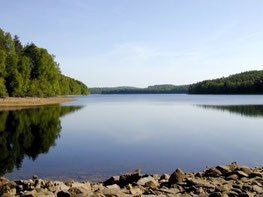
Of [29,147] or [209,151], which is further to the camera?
[29,147]

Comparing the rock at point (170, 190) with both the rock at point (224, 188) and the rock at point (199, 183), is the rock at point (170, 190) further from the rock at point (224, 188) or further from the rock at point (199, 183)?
the rock at point (224, 188)

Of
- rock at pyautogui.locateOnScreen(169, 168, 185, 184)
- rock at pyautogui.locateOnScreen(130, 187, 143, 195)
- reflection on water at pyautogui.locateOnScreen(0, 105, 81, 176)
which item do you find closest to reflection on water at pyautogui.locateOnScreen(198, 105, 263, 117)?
reflection on water at pyautogui.locateOnScreen(0, 105, 81, 176)

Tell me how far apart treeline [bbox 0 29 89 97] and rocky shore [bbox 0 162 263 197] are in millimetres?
65799

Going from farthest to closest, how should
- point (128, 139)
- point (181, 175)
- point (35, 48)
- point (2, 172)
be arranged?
point (35, 48)
point (128, 139)
point (2, 172)
point (181, 175)

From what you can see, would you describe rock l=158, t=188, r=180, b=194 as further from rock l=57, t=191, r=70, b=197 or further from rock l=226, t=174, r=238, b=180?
rock l=57, t=191, r=70, b=197

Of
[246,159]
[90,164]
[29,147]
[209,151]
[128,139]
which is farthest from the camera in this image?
[128,139]

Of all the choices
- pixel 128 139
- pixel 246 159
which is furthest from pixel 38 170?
pixel 246 159

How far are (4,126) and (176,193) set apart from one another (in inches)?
1145

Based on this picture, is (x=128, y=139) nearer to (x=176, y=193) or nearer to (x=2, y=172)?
(x=2, y=172)

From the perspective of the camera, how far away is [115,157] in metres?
20.3

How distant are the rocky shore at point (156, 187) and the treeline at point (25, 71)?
65799 mm

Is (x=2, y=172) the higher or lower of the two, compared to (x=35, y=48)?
lower

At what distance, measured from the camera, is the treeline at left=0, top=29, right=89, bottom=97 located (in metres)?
79.4

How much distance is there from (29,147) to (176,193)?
1572 cm
